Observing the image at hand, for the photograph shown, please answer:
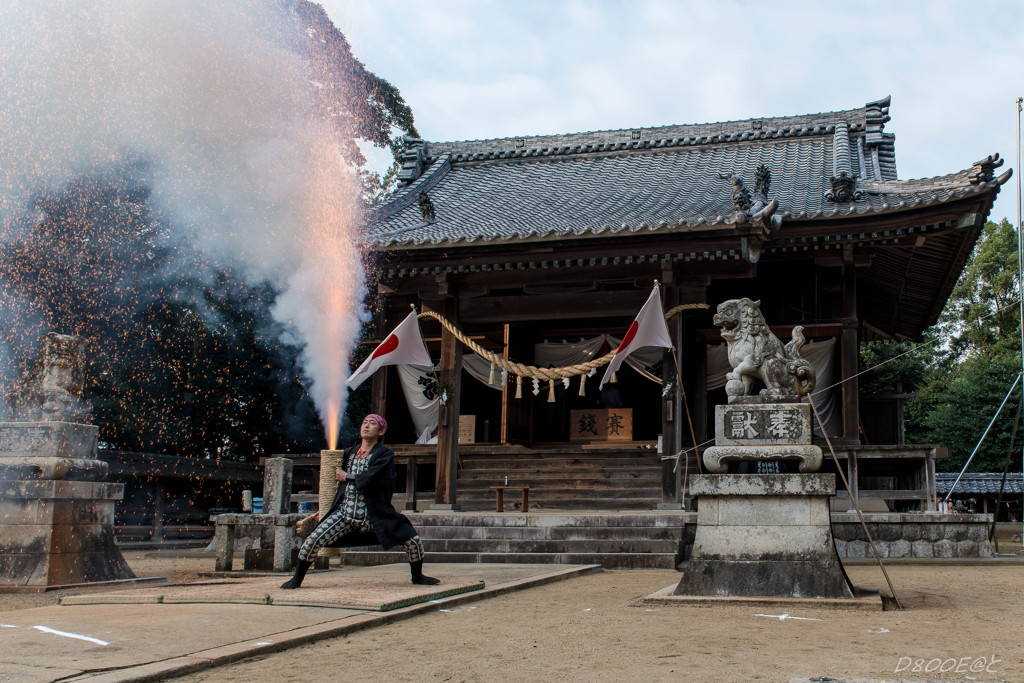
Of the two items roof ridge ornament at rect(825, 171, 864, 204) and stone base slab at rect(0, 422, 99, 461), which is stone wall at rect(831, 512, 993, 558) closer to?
roof ridge ornament at rect(825, 171, 864, 204)

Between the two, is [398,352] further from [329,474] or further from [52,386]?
[329,474]

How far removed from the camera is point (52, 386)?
8.70 meters

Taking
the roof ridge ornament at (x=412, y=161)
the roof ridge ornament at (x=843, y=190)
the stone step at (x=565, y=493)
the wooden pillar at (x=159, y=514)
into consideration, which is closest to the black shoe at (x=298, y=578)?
the stone step at (x=565, y=493)

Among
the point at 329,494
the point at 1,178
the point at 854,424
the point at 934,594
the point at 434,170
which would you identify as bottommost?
the point at 934,594

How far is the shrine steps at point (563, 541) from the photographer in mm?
10672

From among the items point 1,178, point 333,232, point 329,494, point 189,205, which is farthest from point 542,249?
point 1,178

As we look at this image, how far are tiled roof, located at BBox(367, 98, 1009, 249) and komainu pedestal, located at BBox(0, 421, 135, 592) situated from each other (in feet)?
20.1

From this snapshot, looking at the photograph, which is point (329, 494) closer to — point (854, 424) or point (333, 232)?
point (333, 232)

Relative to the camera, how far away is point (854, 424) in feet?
44.8

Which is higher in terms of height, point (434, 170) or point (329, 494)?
point (434, 170)

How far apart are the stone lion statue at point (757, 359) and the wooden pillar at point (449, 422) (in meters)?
6.85

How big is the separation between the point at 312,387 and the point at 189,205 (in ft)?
17.8

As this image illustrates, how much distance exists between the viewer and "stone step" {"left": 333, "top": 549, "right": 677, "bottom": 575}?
10.4m

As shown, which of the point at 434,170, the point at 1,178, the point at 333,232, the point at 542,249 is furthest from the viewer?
the point at 434,170
